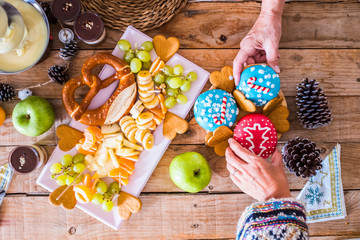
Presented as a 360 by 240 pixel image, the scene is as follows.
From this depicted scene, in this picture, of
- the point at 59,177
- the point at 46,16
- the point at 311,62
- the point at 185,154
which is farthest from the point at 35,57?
the point at 311,62

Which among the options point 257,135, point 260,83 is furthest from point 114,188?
point 260,83

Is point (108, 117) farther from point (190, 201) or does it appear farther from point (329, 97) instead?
point (329, 97)

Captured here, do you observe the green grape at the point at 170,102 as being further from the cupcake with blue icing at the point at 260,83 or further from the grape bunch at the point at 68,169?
the grape bunch at the point at 68,169

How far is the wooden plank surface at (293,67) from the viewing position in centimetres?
121

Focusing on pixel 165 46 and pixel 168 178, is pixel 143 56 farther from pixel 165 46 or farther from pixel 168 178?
pixel 168 178

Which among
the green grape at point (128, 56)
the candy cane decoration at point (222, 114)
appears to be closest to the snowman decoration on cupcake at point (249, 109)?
the candy cane decoration at point (222, 114)

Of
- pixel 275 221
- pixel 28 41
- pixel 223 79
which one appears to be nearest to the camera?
pixel 275 221

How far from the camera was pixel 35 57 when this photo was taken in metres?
1.07

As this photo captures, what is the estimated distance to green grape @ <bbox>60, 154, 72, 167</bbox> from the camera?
3.73 feet

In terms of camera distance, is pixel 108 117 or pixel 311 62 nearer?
pixel 108 117

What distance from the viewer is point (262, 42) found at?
3.62 feet

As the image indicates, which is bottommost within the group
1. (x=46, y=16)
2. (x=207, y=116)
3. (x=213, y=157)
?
(x=213, y=157)

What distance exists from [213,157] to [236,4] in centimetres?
66

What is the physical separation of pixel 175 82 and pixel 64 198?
0.64 metres
